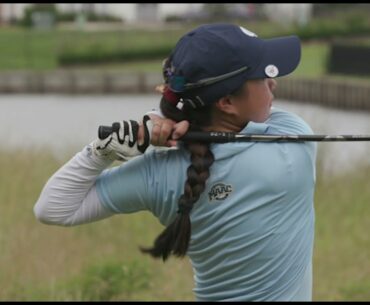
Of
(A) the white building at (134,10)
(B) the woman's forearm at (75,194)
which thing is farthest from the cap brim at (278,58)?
(A) the white building at (134,10)

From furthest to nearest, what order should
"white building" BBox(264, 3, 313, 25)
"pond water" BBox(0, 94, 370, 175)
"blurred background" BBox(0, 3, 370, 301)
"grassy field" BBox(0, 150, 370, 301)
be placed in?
1. "white building" BBox(264, 3, 313, 25)
2. "pond water" BBox(0, 94, 370, 175)
3. "blurred background" BBox(0, 3, 370, 301)
4. "grassy field" BBox(0, 150, 370, 301)

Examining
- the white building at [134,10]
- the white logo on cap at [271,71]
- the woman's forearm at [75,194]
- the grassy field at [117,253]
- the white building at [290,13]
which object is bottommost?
the white building at [134,10]

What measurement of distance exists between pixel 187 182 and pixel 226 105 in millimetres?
192

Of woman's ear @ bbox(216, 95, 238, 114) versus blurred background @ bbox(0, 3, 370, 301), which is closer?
woman's ear @ bbox(216, 95, 238, 114)

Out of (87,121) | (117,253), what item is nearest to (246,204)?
(117,253)

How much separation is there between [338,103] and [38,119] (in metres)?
9.73

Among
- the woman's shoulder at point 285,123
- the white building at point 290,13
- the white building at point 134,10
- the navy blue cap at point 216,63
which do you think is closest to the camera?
the navy blue cap at point 216,63

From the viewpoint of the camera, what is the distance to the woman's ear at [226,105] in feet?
6.52

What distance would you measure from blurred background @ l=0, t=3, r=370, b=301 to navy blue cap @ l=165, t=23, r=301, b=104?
92.7 inches

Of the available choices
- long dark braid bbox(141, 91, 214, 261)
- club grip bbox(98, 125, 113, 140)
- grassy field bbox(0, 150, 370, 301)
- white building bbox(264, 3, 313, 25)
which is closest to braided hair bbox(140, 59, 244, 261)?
long dark braid bbox(141, 91, 214, 261)

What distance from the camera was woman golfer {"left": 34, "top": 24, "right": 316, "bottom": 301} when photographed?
6.46 feet

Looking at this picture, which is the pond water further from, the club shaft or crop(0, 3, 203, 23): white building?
crop(0, 3, 203, 23): white building

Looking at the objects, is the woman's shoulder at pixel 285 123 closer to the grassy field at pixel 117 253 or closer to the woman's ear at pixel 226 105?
the woman's ear at pixel 226 105

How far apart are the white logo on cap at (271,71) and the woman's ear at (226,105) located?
101 millimetres
